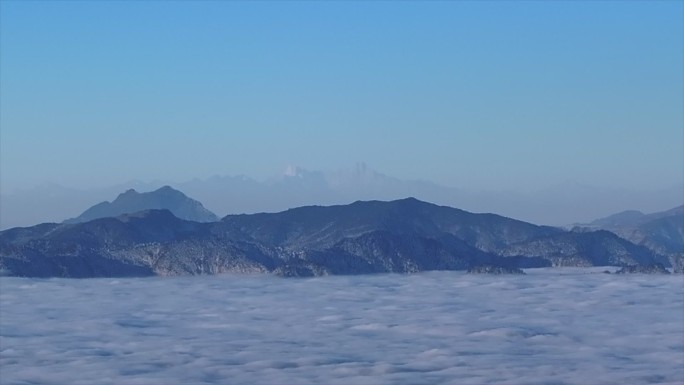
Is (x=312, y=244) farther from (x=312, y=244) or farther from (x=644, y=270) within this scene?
(x=644, y=270)

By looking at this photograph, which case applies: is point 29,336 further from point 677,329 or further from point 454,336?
point 677,329

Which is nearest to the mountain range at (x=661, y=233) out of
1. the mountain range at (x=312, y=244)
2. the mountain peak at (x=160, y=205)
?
the mountain range at (x=312, y=244)

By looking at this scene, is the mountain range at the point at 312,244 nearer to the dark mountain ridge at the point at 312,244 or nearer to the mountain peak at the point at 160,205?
the dark mountain ridge at the point at 312,244

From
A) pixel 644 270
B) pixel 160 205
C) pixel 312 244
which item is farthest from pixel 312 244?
pixel 160 205

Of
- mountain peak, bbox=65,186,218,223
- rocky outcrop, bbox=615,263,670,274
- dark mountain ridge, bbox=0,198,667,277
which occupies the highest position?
mountain peak, bbox=65,186,218,223

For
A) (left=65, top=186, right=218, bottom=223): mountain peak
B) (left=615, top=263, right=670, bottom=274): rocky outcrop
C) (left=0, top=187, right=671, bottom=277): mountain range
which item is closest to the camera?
(left=615, top=263, right=670, bottom=274): rocky outcrop

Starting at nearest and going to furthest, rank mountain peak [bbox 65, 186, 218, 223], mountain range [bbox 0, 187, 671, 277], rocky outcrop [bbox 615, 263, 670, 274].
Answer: rocky outcrop [bbox 615, 263, 670, 274] → mountain range [bbox 0, 187, 671, 277] → mountain peak [bbox 65, 186, 218, 223]

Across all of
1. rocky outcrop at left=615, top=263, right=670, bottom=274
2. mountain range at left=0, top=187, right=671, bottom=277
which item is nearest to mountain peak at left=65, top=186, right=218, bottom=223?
mountain range at left=0, top=187, right=671, bottom=277

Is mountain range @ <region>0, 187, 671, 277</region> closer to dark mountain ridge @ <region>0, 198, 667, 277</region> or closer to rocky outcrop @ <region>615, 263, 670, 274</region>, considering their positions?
dark mountain ridge @ <region>0, 198, 667, 277</region>

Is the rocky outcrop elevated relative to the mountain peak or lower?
lower
